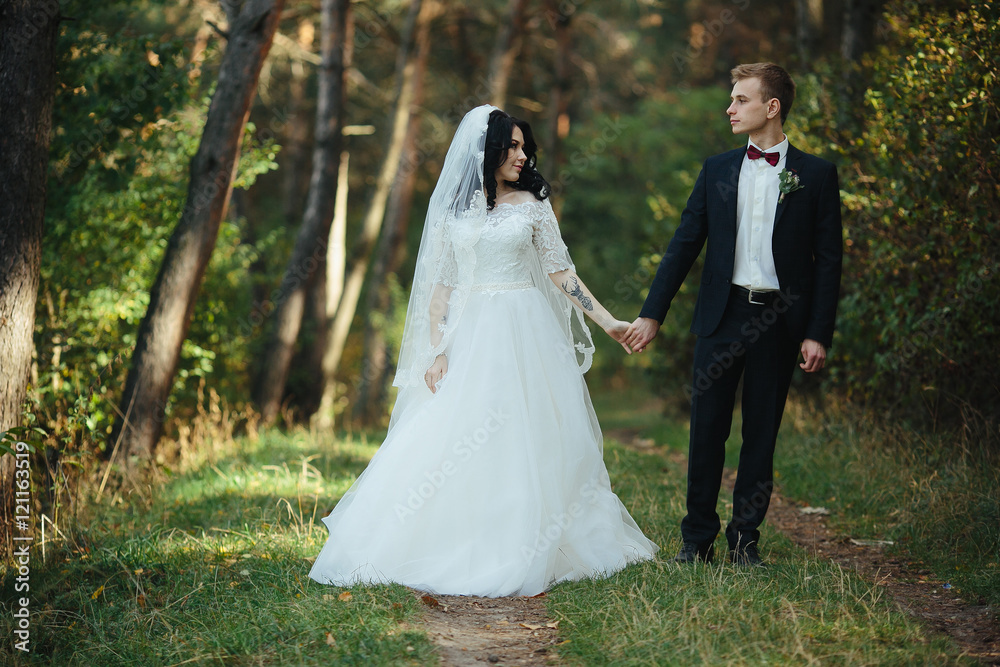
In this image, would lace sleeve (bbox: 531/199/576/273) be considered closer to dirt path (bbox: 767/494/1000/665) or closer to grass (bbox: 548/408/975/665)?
grass (bbox: 548/408/975/665)

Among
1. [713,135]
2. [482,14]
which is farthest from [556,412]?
[482,14]

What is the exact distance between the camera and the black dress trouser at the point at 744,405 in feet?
12.7

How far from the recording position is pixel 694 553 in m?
4.03

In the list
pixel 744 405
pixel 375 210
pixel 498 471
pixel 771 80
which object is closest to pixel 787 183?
pixel 771 80

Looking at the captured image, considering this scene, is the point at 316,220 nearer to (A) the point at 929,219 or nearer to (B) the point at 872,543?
(A) the point at 929,219

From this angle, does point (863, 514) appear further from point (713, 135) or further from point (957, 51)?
point (713, 135)

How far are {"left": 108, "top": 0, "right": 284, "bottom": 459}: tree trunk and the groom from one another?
4146 mm

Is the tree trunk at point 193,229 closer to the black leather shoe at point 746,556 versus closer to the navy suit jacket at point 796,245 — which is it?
the navy suit jacket at point 796,245

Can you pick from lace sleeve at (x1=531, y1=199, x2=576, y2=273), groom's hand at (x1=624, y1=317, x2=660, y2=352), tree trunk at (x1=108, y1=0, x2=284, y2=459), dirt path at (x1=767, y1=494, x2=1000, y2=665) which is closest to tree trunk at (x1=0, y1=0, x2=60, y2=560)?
tree trunk at (x1=108, y1=0, x2=284, y2=459)

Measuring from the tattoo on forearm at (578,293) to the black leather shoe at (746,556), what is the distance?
1433 mm

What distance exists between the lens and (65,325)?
7051mm

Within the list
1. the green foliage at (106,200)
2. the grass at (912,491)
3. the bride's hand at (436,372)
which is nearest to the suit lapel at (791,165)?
the bride's hand at (436,372)

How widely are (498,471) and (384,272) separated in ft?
35.5

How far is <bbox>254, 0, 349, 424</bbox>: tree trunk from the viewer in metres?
10.5
